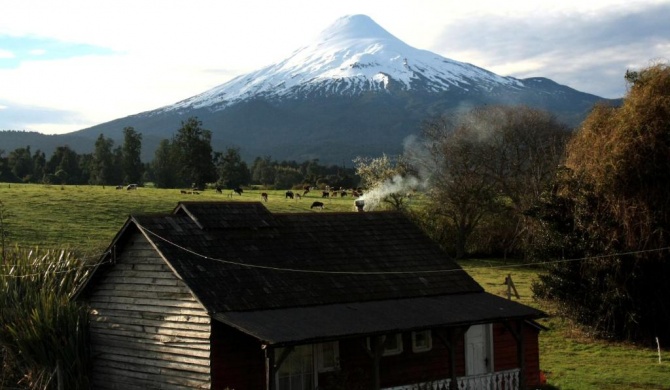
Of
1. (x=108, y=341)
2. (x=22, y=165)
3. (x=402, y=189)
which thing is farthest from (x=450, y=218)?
(x=22, y=165)

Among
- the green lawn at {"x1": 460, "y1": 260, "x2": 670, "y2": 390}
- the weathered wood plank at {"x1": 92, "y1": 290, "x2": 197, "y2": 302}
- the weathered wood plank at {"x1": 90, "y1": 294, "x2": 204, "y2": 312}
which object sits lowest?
the green lawn at {"x1": 460, "y1": 260, "x2": 670, "y2": 390}

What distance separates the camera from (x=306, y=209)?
69188mm

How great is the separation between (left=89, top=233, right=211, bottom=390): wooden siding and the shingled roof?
2.32 feet

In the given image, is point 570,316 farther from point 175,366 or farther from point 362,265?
point 175,366

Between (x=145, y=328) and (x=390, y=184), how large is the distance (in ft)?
170

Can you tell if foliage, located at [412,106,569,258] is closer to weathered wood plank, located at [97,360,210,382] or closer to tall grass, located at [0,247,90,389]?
weathered wood plank, located at [97,360,210,382]

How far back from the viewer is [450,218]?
6594 cm

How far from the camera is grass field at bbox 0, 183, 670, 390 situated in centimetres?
2720

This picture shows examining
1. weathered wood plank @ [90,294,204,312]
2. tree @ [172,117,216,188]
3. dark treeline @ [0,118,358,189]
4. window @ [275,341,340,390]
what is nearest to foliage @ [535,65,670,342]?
window @ [275,341,340,390]

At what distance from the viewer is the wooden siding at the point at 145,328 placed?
20641 mm

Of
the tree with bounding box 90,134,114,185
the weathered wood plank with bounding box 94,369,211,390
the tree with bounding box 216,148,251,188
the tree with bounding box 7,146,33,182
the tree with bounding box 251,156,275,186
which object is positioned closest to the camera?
the weathered wood plank with bounding box 94,369,211,390

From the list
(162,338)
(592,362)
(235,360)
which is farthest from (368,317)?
(592,362)

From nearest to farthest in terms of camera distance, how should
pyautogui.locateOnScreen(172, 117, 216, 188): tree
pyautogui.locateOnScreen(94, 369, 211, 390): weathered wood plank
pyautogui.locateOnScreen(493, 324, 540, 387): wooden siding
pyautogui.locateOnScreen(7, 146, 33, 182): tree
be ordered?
1. pyautogui.locateOnScreen(94, 369, 211, 390): weathered wood plank
2. pyautogui.locateOnScreen(493, 324, 540, 387): wooden siding
3. pyautogui.locateOnScreen(172, 117, 216, 188): tree
4. pyautogui.locateOnScreen(7, 146, 33, 182): tree

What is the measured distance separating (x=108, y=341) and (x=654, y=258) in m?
20.2
